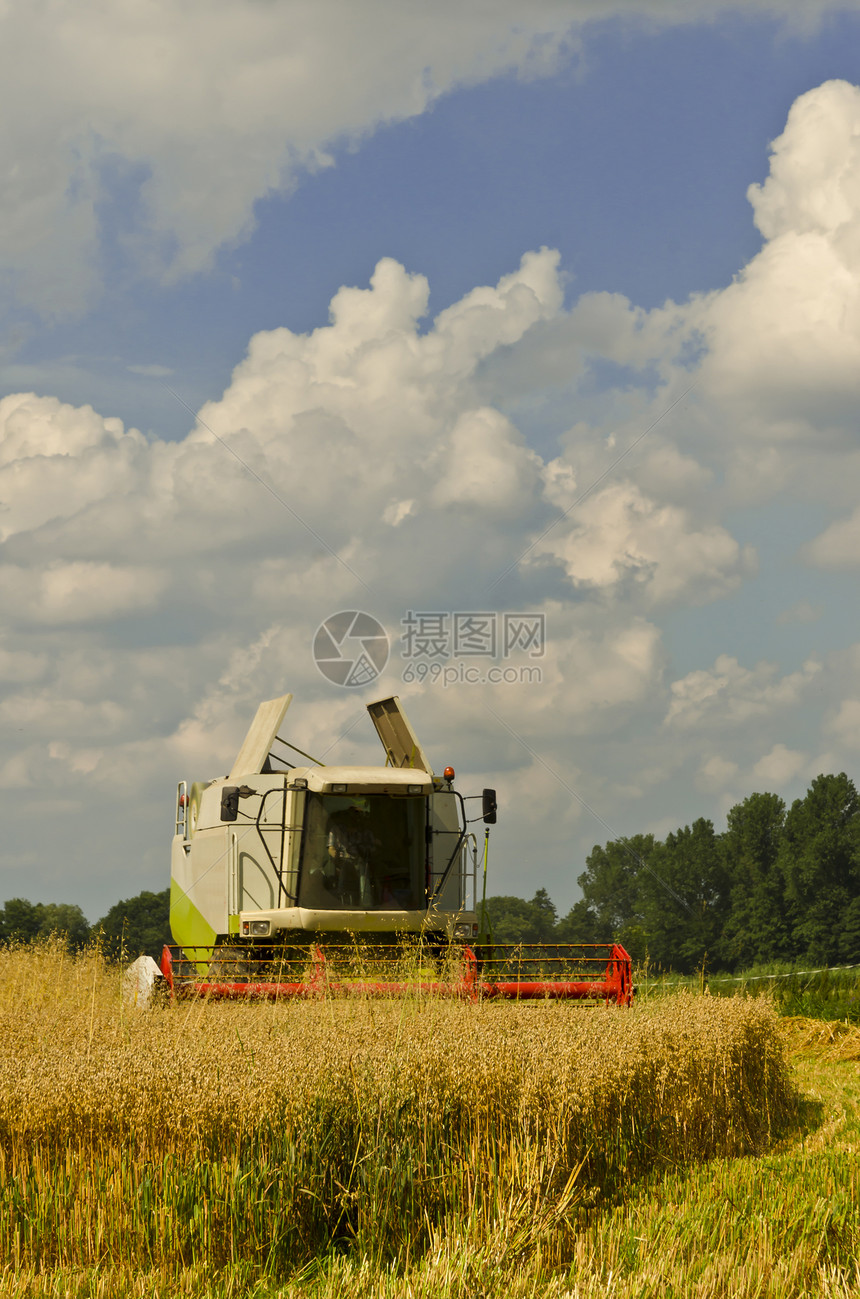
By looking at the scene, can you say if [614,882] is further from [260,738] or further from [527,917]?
[260,738]

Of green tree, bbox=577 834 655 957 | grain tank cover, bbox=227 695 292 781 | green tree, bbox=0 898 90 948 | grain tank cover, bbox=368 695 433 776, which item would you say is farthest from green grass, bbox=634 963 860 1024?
green tree, bbox=577 834 655 957

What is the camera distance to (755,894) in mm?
74438

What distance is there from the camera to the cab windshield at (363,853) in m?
12.0

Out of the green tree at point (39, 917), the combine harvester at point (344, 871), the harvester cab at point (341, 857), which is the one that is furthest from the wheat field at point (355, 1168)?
the green tree at point (39, 917)

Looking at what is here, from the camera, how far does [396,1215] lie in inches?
194

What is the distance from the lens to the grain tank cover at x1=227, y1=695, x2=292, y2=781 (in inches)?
536

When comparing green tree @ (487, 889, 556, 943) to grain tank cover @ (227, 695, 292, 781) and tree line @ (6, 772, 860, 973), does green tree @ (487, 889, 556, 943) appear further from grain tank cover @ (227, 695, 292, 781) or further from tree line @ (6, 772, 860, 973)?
grain tank cover @ (227, 695, 292, 781)

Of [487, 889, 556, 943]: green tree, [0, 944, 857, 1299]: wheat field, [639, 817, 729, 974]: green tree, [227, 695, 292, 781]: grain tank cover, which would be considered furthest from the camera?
[639, 817, 729, 974]: green tree

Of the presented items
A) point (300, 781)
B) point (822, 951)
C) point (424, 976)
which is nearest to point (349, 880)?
point (300, 781)

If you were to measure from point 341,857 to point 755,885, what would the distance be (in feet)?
225

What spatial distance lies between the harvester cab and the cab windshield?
11 mm

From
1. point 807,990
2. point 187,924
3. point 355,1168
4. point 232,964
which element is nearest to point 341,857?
point 232,964

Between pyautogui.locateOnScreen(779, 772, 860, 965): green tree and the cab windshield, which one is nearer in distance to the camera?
the cab windshield

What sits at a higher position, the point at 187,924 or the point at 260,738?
the point at 260,738
